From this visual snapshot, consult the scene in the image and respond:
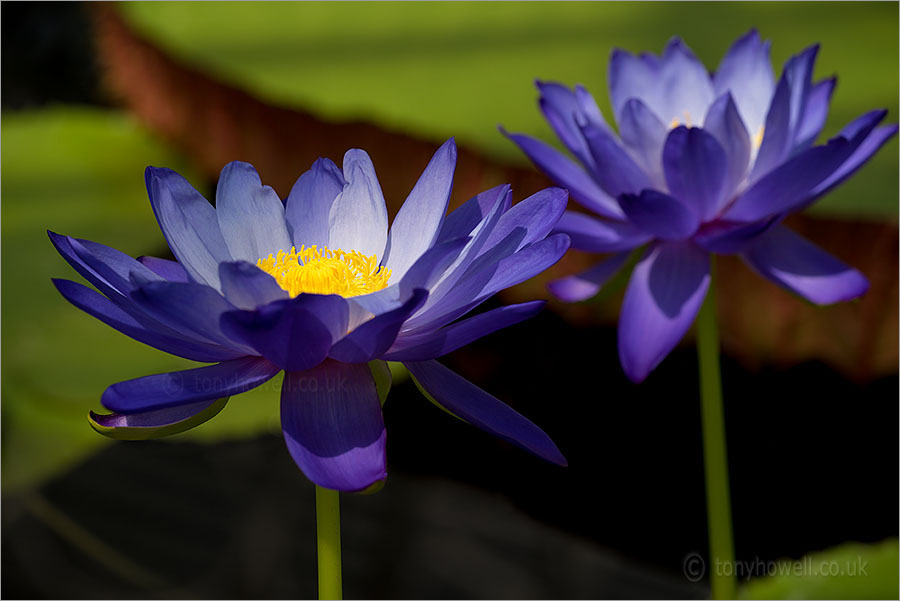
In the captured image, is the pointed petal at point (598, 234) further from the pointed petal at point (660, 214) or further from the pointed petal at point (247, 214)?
the pointed petal at point (247, 214)

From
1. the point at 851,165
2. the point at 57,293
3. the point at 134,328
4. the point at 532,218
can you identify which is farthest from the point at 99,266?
the point at 57,293

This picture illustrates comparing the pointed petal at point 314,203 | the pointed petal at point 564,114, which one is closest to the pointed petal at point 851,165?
the pointed petal at point 564,114

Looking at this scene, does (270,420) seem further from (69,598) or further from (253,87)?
(253,87)

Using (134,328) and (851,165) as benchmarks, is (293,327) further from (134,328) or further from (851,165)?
(851,165)

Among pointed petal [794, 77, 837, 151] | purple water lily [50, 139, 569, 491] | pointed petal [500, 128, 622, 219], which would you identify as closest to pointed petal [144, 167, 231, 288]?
purple water lily [50, 139, 569, 491]

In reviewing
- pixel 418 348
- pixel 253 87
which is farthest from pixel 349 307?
pixel 253 87

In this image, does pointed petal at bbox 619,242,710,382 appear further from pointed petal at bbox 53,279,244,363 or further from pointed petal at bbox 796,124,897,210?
pointed petal at bbox 53,279,244,363
